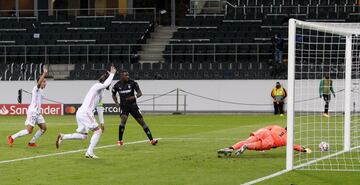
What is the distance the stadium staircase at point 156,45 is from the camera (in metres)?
50.7

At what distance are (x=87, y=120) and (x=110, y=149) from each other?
2.48 metres

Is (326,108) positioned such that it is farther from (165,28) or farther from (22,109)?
(165,28)

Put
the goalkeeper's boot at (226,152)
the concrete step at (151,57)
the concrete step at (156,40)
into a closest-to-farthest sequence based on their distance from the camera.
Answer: the goalkeeper's boot at (226,152)
the concrete step at (151,57)
the concrete step at (156,40)

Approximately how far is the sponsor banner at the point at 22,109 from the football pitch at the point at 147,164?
18.7 meters

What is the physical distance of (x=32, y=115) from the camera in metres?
23.3

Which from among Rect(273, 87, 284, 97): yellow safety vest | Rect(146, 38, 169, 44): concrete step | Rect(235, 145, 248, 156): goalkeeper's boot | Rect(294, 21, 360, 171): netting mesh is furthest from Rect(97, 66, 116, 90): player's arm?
Rect(146, 38, 169, 44): concrete step

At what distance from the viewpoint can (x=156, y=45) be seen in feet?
170

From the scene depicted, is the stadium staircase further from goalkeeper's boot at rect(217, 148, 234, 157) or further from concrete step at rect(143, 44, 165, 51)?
goalkeeper's boot at rect(217, 148, 234, 157)

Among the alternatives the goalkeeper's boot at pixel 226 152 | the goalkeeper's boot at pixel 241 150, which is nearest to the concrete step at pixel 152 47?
the goalkeeper's boot at pixel 226 152

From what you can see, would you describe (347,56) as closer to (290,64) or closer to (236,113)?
(290,64)

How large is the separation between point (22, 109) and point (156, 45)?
1061cm

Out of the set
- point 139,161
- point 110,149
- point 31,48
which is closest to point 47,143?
point 110,149

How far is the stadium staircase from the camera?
50.7m

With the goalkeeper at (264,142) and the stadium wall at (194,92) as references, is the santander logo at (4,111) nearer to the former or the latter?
the stadium wall at (194,92)
